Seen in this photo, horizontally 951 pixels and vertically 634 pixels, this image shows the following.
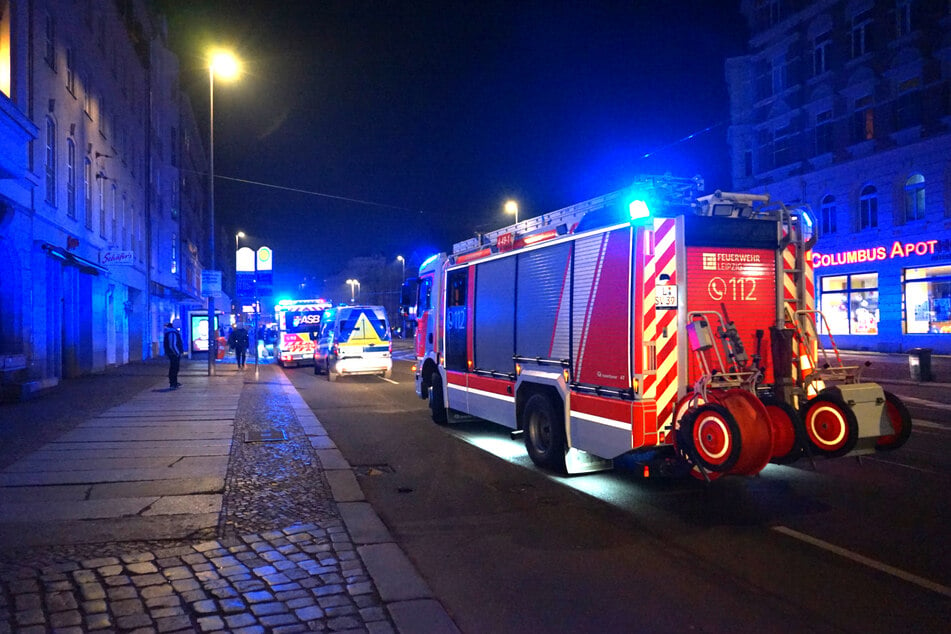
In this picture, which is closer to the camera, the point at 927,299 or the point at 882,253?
the point at 927,299

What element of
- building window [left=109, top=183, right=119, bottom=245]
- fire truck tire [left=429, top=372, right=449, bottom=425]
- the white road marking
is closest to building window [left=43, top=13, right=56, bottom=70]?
building window [left=109, top=183, right=119, bottom=245]

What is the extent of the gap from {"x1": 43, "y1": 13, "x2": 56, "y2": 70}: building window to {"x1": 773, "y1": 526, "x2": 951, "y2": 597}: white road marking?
62.4 feet

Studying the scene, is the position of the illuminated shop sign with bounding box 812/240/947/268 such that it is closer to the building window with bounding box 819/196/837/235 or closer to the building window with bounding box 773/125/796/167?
the building window with bounding box 819/196/837/235

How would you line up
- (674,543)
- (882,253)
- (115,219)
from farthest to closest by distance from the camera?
(882,253)
(115,219)
(674,543)

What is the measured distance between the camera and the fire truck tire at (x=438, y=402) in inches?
454

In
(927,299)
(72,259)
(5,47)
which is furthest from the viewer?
(927,299)

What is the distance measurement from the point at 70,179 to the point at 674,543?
65.8 ft

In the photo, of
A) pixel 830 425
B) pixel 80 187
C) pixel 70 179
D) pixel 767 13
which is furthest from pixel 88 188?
pixel 767 13

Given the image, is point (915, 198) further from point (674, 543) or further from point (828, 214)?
point (674, 543)

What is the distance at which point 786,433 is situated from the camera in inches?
234

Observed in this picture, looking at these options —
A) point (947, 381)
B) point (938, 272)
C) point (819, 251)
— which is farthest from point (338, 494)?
point (819, 251)

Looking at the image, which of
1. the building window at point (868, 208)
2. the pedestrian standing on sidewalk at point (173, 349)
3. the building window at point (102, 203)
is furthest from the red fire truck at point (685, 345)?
the building window at point (868, 208)

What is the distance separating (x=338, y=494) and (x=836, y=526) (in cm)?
453

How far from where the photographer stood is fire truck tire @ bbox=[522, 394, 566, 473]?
765cm
